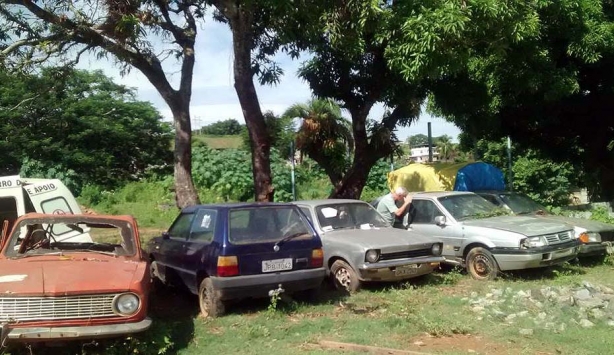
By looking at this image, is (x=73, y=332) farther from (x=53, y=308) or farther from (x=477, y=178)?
(x=477, y=178)

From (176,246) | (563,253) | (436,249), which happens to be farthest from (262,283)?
(563,253)

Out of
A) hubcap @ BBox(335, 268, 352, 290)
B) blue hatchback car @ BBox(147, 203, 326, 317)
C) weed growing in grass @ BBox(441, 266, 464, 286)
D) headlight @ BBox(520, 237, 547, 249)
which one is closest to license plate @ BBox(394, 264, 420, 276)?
hubcap @ BBox(335, 268, 352, 290)

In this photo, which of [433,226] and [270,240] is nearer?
[270,240]

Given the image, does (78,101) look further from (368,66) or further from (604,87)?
(604,87)

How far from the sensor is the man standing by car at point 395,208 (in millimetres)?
11469

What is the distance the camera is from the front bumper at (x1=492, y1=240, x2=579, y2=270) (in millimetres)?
9836

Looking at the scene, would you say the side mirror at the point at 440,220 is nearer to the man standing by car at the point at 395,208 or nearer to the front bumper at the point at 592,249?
the man standing by car at the point at 395,208

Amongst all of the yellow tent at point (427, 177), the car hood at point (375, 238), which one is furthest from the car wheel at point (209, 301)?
the yellow tent at point (427, 177)

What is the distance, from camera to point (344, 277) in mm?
9508

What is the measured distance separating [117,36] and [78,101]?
1589 cm

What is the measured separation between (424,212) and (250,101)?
3.67 metres

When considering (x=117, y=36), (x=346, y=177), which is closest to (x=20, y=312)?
(x=117, y=36)

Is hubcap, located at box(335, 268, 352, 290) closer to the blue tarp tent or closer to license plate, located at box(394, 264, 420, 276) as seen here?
license plate, located at box(394, 264, 420, 276)

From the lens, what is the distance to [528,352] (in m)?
6.34
